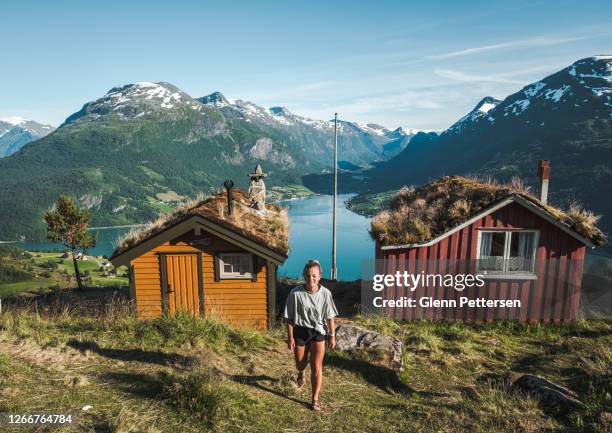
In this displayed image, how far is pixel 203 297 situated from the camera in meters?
12.1

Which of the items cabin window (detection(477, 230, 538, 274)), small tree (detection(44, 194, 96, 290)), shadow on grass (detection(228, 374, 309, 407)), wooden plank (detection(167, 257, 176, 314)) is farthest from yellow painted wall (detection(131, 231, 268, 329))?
small tree (detection(44, 194, 96, 290))

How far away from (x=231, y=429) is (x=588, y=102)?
247 metres

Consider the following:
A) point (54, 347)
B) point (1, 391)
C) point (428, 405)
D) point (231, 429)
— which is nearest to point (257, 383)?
point (231, 429)

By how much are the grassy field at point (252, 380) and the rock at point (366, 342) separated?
Answer: 31 cm

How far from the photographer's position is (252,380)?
6.89 m

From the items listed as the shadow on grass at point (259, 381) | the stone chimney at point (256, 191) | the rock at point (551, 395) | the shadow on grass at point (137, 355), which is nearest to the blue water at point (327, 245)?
the stone chimney at point (256, 191)

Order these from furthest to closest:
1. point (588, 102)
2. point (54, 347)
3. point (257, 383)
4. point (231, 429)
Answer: point (588, 102), point (54, 347), point (257, 383), point (231, 429)

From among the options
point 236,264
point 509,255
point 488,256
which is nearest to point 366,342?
point 236,264

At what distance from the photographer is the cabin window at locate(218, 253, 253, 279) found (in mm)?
12039

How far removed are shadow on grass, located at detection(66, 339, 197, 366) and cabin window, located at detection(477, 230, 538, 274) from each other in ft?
33.5

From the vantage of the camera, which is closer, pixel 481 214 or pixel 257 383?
pixel 257 383

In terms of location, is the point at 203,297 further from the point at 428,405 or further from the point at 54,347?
the point at 428,405

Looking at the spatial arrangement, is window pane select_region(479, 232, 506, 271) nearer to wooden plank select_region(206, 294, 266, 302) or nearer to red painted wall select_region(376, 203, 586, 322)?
red painted wall select_region(376, 203, 586, 322)

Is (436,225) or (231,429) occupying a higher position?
(436,225)
